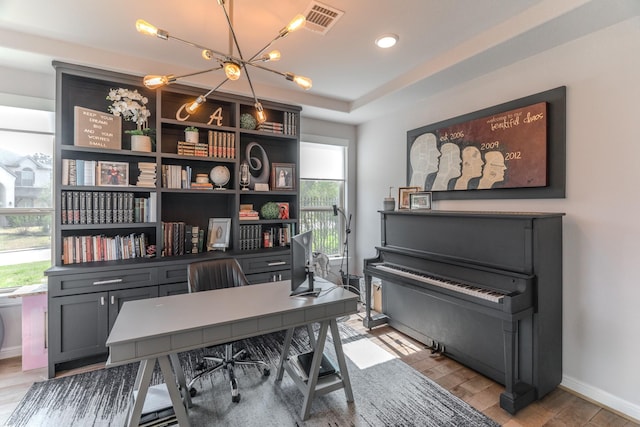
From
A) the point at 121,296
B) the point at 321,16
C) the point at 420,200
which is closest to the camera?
the point at 321,16

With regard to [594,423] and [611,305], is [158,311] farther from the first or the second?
[611,305]

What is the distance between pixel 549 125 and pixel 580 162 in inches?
14.4

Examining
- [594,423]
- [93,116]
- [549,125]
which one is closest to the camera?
[594,423]

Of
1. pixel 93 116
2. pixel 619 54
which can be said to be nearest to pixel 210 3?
pixel 93 116

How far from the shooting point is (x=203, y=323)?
1596 mm

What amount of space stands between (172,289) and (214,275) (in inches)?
23.6

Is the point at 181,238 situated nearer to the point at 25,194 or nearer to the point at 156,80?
the point at 25,194

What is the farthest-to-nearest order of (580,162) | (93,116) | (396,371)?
1. (93,116)
2. (396,371)
3. (580,162)

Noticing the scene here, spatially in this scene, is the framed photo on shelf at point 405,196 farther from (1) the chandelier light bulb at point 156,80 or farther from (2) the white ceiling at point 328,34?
(1) the chandelier light bulb at point 156,80

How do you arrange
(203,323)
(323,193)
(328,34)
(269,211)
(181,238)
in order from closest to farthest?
(203,323) < (328,34) < (181,238) < (269,211) < (323,193)

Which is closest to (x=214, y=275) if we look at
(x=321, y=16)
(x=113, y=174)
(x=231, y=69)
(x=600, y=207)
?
(x=113, y=174)

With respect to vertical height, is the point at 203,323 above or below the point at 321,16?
below

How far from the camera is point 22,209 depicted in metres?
2.77

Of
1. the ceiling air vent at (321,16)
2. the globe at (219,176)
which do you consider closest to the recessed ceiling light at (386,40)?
the ceiling air vent at (321,16)
